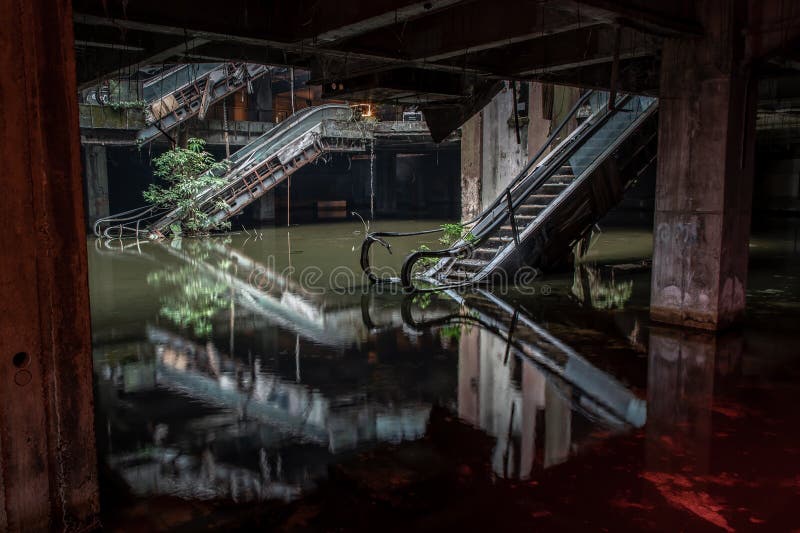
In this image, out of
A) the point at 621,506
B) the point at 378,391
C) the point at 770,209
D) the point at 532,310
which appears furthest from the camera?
the point at 770,209

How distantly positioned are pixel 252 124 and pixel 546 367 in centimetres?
2217

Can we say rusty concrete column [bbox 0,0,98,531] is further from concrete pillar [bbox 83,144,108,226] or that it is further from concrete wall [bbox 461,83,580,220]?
concrete pillar [bbox 83,144,108,226]

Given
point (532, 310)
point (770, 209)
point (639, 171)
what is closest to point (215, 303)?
point (532, 310)

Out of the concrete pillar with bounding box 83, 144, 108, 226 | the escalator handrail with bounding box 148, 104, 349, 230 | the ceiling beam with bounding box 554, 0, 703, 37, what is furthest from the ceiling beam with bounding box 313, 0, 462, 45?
→ the concrete pillar with bounding box 83, 144, 108, 226

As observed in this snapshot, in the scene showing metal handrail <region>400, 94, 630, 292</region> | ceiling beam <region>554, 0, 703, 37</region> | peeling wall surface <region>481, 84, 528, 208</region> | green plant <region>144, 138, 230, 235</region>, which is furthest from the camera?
green plant <region>144, 138, 230, 235</region>

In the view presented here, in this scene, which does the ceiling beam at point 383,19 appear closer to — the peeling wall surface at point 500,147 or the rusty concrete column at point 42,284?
the rusty concrete column at point 42,284

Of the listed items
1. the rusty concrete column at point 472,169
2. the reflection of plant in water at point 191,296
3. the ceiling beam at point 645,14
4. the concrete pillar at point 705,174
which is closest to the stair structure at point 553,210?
the reflection of plant in water at point 191,296

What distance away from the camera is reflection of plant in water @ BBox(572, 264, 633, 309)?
36.5 feet

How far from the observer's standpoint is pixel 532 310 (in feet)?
34.7

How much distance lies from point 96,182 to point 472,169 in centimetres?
1376

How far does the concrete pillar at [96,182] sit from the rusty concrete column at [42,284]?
21.8 m

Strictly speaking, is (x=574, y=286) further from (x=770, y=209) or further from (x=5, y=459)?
(x=770, y=209)

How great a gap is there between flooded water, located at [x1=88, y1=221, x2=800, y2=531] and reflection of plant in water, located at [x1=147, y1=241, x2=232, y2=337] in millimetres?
87

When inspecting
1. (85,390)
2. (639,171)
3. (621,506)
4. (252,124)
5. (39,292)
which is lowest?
(621,506)
